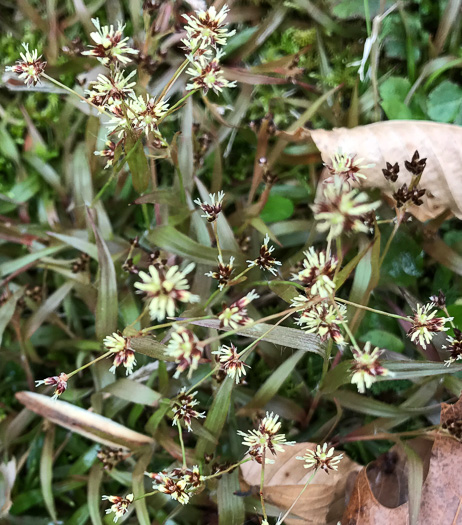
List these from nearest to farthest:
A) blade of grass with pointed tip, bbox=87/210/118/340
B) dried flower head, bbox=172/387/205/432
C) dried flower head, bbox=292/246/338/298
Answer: dried flower head, bbox=292/246/338/298 < dried flower head, bbox=172/387/205/432 < blade of grass with pointed tip, bbox=87/210/118/340

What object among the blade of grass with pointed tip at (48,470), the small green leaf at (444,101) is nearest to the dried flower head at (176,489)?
the blade of grass with pointed tip at (48,470)

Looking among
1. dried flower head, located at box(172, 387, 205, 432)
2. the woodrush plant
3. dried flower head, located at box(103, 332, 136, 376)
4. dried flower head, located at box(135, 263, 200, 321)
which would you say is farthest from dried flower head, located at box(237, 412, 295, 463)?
dried flower head, located at box(135, 263, 200, 321)

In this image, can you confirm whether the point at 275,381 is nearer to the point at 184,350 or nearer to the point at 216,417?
the point at 216,417

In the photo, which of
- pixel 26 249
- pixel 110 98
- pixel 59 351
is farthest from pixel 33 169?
pixel 110 98

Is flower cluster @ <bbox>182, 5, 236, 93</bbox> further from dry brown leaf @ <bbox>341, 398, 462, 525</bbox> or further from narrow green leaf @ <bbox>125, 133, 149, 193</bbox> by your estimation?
dry brown leaf @ <bbox>341, 398, 462, 525</bbox>

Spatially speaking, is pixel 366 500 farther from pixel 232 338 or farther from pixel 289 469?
pixel 232 338
